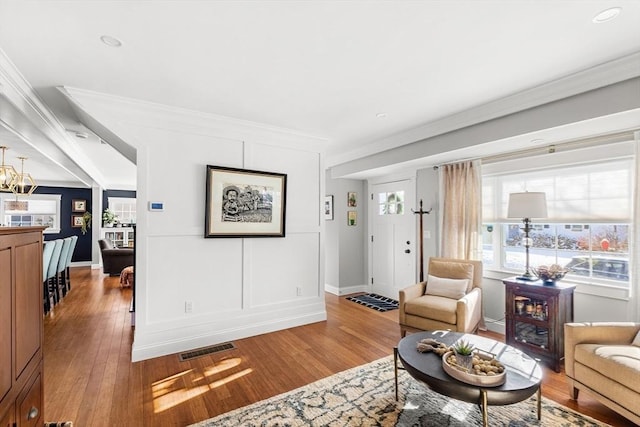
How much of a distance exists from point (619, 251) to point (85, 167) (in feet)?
26.3

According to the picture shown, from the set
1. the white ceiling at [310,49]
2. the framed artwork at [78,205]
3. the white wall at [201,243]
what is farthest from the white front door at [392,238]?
the framed artwork at [78,205]

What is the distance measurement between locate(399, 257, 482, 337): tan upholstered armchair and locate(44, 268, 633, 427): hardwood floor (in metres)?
0.44

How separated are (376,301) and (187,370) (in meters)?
3.18

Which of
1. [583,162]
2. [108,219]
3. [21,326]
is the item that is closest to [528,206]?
[583,162]

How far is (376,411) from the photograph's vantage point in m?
2.16

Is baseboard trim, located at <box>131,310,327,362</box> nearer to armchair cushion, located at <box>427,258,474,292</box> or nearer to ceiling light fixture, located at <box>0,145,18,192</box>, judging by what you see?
armchair cushion, located at <box>427,258,474,292</box>

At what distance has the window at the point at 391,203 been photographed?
17.0 ft

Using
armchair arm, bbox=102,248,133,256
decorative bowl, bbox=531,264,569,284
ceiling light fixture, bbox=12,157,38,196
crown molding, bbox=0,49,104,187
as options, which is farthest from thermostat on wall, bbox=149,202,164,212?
armchair arm, bbox=102,248,133,256

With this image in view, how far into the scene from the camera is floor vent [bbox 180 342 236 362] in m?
3.10

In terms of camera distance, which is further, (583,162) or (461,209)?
(461,209)

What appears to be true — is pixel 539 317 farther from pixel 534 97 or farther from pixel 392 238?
pixel 392 238

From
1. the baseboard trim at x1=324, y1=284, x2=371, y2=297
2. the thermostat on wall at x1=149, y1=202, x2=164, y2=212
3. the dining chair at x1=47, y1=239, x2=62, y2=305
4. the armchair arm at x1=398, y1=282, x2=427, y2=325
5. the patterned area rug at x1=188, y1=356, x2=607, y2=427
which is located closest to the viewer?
the patterned area rug at x1=188, y1=356, x2=607, y2=427

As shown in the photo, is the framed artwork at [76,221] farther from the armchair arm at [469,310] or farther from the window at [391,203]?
the armchair arm at [469,310]

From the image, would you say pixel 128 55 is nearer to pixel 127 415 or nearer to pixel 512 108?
pixel 127 415
